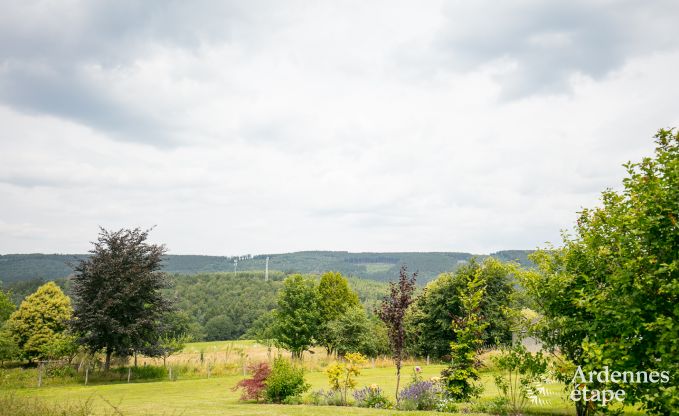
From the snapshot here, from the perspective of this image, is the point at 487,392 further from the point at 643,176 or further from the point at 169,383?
the point at 169,383

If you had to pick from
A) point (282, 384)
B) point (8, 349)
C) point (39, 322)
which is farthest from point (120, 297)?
point (282, 384)

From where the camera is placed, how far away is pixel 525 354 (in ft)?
40.2

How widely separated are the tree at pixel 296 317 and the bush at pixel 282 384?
77.7 ft

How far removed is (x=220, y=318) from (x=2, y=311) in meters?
57.9

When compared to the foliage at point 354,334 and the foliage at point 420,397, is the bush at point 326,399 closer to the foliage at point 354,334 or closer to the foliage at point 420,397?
the foliage at point 420,397

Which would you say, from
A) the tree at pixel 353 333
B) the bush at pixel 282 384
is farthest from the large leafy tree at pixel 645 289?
the tree at pixel 353 333

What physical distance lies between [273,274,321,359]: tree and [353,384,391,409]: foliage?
24.6 m

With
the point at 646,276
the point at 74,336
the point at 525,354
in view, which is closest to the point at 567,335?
the point at 525,354

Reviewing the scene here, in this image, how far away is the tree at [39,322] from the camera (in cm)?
3362

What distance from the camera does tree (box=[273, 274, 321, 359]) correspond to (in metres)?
41.3

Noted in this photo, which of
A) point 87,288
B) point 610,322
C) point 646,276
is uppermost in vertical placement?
point 646,276

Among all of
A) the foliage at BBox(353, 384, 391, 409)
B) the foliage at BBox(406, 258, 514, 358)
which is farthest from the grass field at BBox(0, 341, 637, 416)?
the foliage at BBox(406, 258, 514, 358)

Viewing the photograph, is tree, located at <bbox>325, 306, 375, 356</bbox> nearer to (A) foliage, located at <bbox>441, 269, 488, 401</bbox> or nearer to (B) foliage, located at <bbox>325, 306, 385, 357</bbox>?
(B) foliage, located at <bbox>325, 306, 385, 357</bbox>

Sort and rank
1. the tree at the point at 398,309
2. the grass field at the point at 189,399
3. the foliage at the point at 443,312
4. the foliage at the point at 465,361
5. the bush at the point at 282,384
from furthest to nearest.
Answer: the foliage at the point at 443,312 → the bush at the point at 282,384 → the tree at the point at 398,309 → the foliage at the point at 465,361 → the grass field at the point at 189,399
